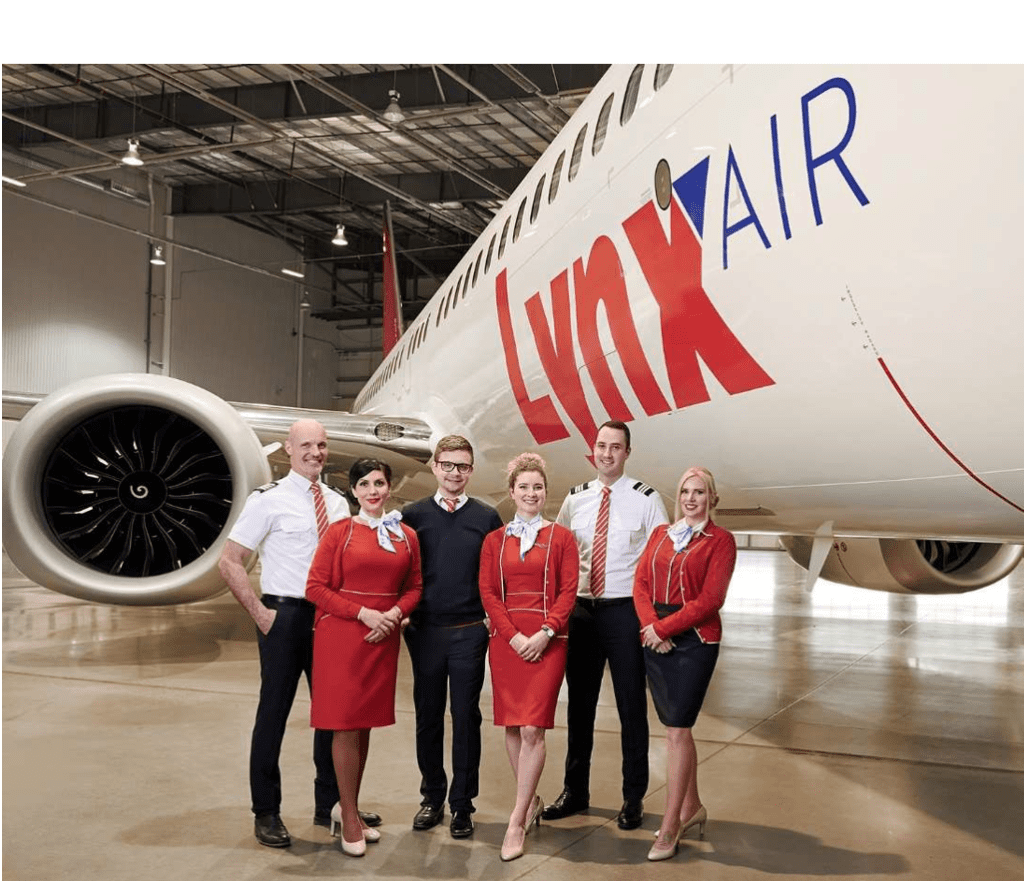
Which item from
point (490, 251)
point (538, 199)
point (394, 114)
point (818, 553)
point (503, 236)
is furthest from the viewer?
point (394, 114)

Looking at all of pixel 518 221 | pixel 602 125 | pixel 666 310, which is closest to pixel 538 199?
pixel 518 221

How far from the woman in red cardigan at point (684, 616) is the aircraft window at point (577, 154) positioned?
92.8 inches

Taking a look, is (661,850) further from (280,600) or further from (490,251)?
(490,251)

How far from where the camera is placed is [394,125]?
14.2 metres

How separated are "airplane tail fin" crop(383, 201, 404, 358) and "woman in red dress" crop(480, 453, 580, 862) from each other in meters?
13.7

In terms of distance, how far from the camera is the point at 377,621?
120 inches

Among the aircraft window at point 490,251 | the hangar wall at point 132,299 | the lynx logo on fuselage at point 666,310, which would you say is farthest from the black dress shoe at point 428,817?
the hangar wall at point 132,299

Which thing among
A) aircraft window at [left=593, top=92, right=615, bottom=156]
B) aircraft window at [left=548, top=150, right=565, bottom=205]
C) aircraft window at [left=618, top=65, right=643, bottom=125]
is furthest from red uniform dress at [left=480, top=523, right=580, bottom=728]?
aircraft window at [left=548, top=150, right=565, bottom=205]

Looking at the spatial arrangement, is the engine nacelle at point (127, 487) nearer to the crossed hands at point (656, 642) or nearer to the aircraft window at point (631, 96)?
the aircraft window at point (631, 96)

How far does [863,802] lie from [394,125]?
12264mm

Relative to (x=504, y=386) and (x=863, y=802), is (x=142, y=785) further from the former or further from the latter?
(x=504, y=386)

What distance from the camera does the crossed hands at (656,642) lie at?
309 centimetres

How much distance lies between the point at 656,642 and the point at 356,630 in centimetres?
88

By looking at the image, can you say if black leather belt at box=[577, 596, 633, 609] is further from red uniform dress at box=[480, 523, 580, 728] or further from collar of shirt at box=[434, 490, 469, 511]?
collar of shirt at box=[434, 490, 469, 511]
